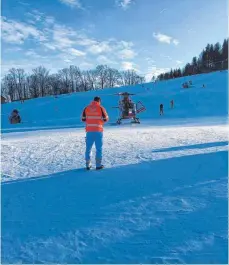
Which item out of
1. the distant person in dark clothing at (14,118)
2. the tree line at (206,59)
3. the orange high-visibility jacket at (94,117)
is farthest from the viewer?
the tree line at (206,59)

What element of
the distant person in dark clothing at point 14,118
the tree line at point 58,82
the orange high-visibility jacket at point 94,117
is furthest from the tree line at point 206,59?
the orange high-visibility jacket at point 94,117

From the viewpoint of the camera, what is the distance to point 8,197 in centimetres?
414

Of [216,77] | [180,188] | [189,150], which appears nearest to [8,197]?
[180,188]

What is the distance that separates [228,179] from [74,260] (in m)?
3.11

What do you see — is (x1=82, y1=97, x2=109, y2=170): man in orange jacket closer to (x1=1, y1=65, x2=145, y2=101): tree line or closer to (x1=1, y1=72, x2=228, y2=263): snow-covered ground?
(x1=1, y1=72, x2=228, y2=263): snow-covered ground

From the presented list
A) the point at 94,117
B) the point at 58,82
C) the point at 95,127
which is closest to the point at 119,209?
the point at 95,127

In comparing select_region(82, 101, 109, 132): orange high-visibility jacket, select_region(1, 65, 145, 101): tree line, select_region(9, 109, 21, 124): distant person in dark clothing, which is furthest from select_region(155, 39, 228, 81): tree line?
select_region(82, 101, 109, 132): orange high-visibility jacket

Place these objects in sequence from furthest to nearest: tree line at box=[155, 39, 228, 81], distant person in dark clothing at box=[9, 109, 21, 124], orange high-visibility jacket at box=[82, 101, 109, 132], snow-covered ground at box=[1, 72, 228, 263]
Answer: tree line at box=[155, 39, 228, 81]
distant person in dark clothing at box=[9, 109, 21, 124]
orange high-visibility jacket at box=[82, 101, 109, 132]
snow-covered ground at box=[1, 72, 228, 263]

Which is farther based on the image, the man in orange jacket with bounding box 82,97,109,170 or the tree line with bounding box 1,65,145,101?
the tree line with bounding box 1,65,145,101

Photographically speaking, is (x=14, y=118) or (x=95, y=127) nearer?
(x=95, y=127)

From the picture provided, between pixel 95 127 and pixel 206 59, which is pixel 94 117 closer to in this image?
pixel 95 127

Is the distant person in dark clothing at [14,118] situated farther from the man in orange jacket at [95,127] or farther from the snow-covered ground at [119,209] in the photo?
the man in orange jacket at [95,127]

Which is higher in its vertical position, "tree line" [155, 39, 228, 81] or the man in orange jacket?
"tree line" [155, 39, 228, 81]

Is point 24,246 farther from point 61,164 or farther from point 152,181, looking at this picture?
point 61,164
